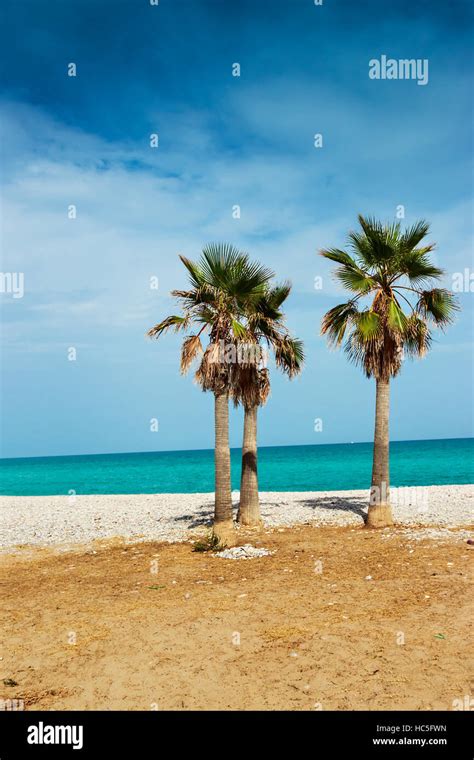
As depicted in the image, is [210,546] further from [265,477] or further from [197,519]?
[265,477]

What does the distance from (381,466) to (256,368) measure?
5446mm

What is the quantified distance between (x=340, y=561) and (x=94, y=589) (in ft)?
19.8

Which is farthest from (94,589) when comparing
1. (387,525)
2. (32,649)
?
(387,525)

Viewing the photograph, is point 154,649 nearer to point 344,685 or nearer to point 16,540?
point 344,685

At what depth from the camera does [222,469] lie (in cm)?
1611

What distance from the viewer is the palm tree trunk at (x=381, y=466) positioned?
1781cm

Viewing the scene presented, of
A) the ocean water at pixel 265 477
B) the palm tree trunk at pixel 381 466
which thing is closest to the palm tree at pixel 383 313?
the palm tree trunk at pixel 381 466

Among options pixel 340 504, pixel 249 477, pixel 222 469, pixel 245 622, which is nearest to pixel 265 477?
pixel 340 504

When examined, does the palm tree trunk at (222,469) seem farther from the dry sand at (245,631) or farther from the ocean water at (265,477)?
the ocean water at (265,477)

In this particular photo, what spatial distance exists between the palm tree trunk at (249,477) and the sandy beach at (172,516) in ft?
3.15

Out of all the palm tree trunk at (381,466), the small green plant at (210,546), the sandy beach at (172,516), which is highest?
the palm tree trunk at (381,466)

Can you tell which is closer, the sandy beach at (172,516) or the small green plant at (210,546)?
the small green plant at (210,546)

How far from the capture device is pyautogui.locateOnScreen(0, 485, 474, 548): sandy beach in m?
19.1

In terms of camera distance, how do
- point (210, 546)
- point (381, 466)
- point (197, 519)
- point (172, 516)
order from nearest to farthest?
1. point (210, 546)
2. point (381, 466)
3. point (197, 519)
4. point (172, 516)
